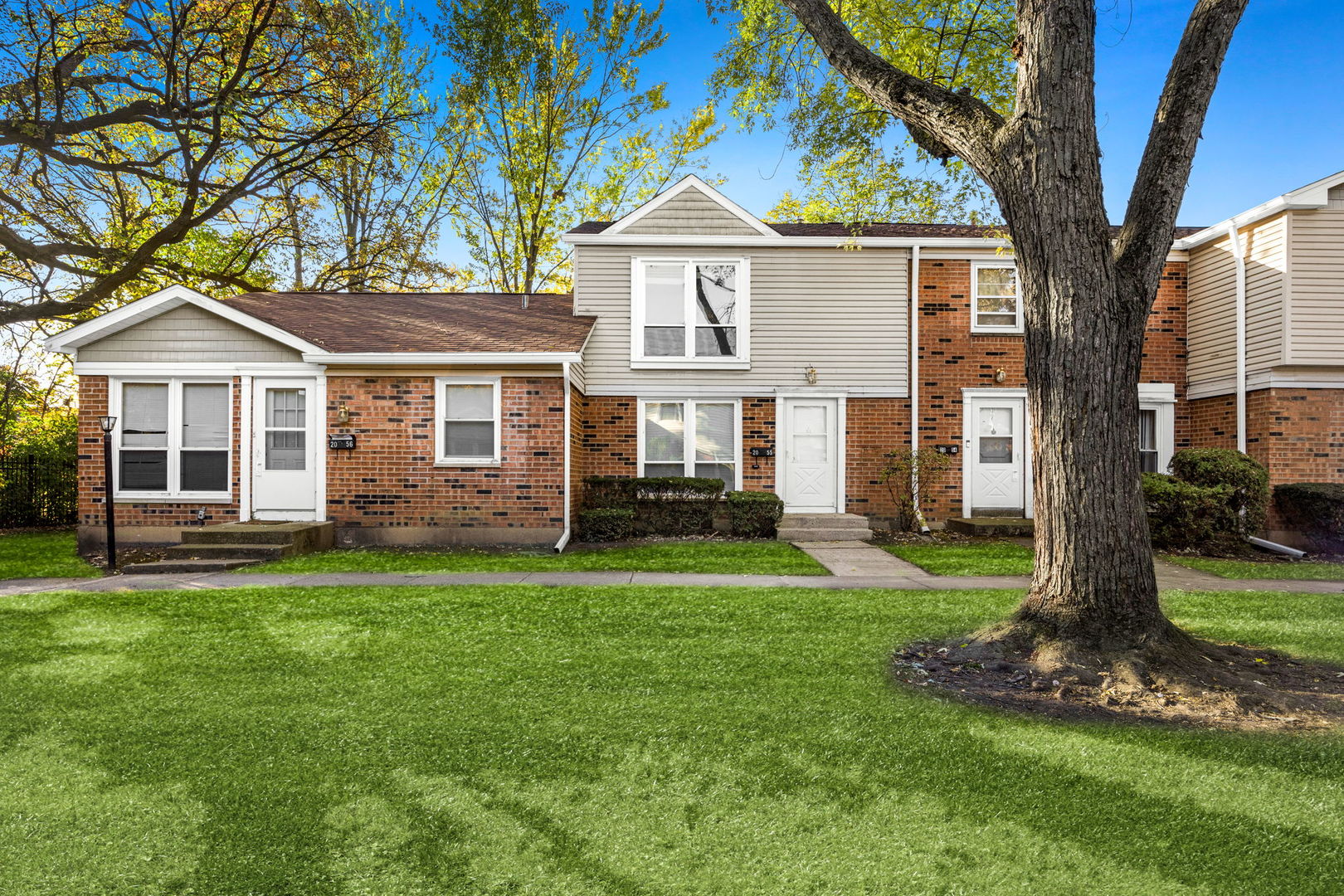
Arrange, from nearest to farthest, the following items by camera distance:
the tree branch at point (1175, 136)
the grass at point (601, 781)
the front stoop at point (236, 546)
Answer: the grass at point (601, 781), the tree branch at point (1175, 136), the front stoop at point (236, 546)

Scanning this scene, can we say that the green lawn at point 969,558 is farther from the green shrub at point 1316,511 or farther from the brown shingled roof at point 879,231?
the brown shingled roof at point 879,231

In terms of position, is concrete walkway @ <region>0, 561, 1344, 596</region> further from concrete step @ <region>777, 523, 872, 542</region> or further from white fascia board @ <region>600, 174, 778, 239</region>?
white fascia board @ <region>600, 174, 778, 239</region>

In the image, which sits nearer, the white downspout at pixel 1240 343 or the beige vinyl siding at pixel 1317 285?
the beige vinyl siding at pixel 1317 285

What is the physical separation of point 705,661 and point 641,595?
7.94 ft

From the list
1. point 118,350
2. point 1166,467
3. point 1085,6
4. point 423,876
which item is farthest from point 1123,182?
point 118,350

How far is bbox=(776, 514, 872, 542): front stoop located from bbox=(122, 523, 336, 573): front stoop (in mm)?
7707

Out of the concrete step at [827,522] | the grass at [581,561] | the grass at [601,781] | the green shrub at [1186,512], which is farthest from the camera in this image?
the concrete step at [827,522]

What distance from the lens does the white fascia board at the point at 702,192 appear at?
45.8 feet

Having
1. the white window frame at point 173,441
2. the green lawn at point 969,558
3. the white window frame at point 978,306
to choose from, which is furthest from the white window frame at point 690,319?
the white window frame at point 173,441

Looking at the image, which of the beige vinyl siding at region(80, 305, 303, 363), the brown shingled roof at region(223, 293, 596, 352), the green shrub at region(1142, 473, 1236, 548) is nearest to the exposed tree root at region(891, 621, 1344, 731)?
the green shrub at region(1142, 473, 1236, 548)

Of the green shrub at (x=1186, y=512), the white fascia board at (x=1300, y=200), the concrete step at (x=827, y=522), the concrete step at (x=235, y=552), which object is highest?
the white fascia board at (x=1300, y=200)

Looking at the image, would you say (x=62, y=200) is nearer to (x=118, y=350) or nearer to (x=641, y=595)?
(x=118, y=350)

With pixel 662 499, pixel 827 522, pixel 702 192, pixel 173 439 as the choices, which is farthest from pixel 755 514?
pixel 173 439

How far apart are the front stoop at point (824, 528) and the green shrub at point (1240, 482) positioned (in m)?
5.28
